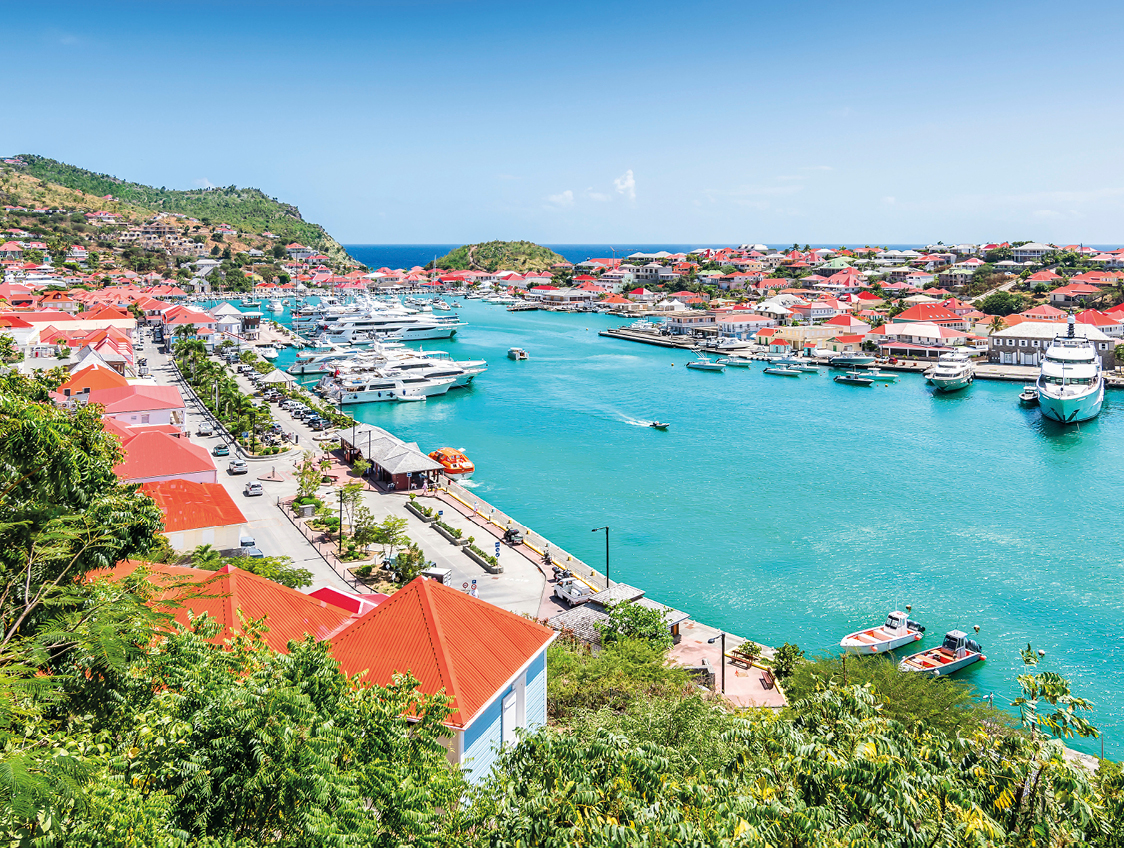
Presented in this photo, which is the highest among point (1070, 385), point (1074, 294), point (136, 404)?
point (1074, 294)

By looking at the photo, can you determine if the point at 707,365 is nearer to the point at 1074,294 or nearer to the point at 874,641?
the point at 1074,294

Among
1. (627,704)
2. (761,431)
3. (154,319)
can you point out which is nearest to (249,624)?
(627,704)

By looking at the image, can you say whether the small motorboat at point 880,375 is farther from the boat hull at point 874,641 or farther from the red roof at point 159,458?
the red roof at point 159,458

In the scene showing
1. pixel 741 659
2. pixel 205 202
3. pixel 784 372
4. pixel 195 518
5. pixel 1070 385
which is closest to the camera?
pixel 741 659

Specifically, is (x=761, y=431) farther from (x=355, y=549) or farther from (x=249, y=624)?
(x=249, y=624)

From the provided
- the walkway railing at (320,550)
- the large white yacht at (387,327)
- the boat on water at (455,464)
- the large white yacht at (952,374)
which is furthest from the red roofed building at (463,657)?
the large white yacht at (387,327)

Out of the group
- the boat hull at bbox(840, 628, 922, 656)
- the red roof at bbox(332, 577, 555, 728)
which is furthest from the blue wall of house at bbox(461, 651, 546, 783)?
the boat hull at bbox(840, 628, 922, 656)

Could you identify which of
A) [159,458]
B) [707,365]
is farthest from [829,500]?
[707,365]
